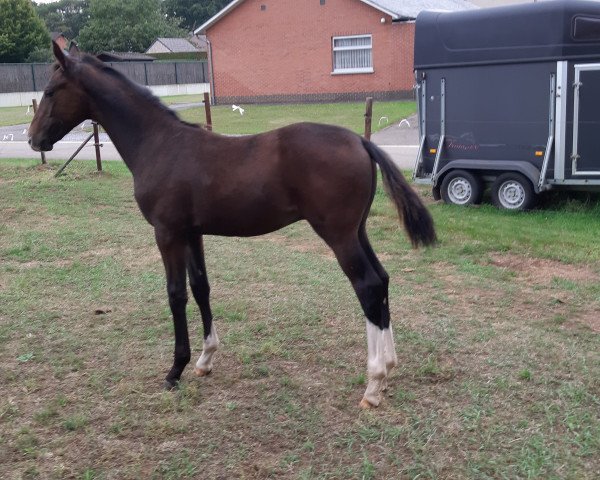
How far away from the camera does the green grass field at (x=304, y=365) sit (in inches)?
146

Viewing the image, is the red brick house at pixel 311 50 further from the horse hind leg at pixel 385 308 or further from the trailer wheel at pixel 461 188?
the horse hind leg at pixel 385 308

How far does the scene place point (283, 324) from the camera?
573 cm

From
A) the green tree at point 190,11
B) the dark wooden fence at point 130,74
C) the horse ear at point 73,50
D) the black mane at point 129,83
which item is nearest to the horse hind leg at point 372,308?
the black mane at point 129,83

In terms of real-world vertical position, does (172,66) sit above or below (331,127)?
above

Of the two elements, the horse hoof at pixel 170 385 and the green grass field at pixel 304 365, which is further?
the horse hoof at pixel 170 385

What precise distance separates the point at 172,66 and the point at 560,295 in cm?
4143

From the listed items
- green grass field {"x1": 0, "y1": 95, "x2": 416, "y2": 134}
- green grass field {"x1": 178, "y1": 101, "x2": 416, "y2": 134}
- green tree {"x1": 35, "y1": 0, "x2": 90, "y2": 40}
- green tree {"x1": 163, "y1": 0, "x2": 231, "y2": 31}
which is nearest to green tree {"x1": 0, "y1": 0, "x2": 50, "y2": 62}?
green grass field {"x1": 0, "y1": 95, "x2": 416, "y2": 134}

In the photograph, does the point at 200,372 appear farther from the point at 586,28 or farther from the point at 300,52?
the point at 300,52

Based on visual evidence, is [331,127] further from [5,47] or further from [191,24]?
[191,24]

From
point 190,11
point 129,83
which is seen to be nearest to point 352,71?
point 129,83

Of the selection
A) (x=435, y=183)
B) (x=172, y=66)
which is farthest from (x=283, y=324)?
(x=172, y=66)

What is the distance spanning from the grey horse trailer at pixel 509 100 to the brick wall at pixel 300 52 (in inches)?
710

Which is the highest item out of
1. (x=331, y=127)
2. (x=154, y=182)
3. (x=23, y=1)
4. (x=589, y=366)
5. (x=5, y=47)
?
(x=23, y=1)

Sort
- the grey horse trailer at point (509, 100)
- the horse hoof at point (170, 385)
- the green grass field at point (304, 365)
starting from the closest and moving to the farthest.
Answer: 1. the green grass field at point (304, 365)
2. the horse hoof at point (170, 385)
3. the grey horse trailer at point (509, 100)
